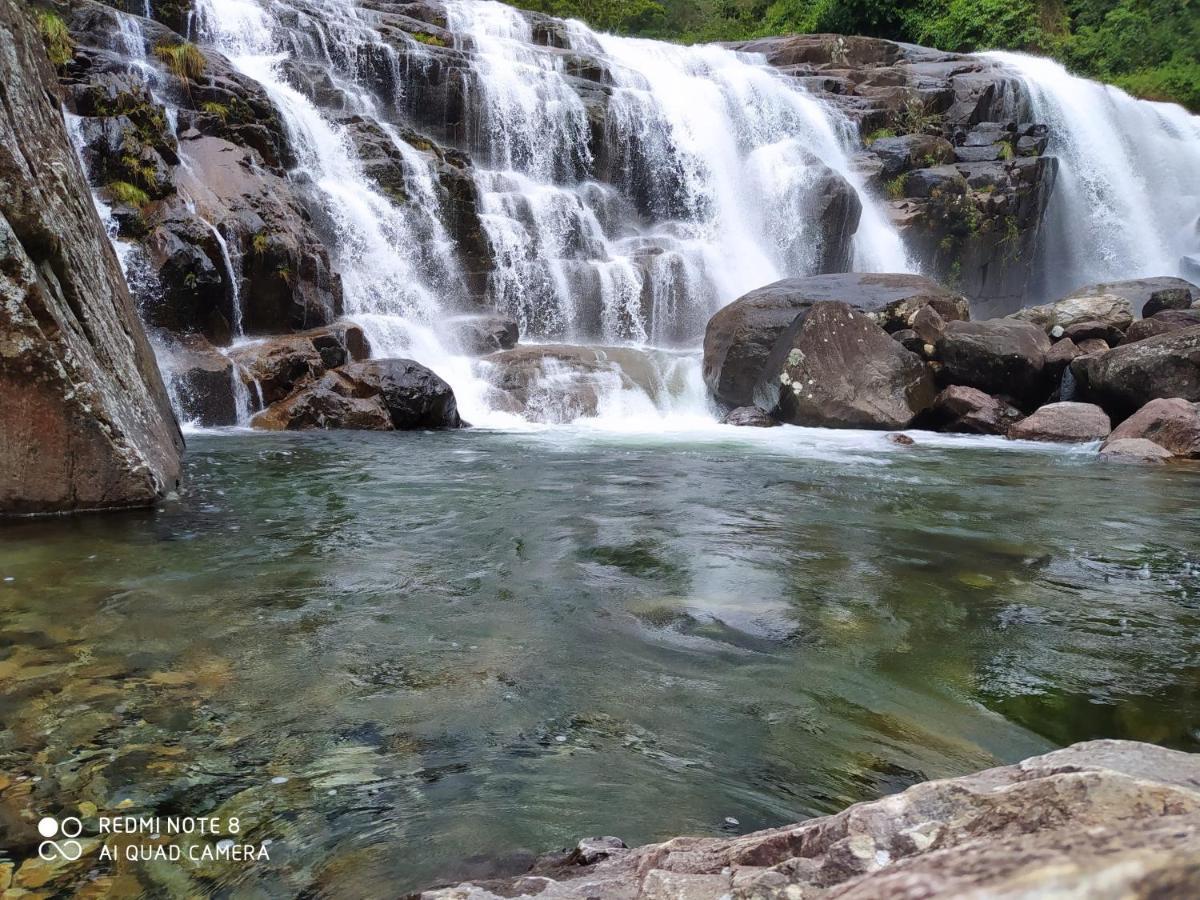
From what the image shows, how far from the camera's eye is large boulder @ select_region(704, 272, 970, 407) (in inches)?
480

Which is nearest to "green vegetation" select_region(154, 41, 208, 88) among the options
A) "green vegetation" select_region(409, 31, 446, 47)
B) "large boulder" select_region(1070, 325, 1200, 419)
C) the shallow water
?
"green vegetation" select_region(409, 31, 446, 47)

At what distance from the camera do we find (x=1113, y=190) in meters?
22.9

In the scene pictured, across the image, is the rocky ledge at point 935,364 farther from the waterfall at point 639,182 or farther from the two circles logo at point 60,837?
the two circles logo at point 60,837

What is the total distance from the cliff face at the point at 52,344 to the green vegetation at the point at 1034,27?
2954 cm

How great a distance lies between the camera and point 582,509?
615 cm

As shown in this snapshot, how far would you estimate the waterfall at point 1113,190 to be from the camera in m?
22.6

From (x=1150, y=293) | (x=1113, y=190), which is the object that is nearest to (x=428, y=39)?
(x=1150, y=293)

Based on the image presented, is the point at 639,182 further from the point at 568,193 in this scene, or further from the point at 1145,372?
the point at 1145,372

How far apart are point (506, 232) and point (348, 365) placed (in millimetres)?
5999

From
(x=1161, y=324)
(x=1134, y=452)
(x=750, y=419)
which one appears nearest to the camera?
(x=1134, y=452)

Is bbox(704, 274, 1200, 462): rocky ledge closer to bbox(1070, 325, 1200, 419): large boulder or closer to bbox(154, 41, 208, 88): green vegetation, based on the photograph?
bbox(1070, 325, 1200, 419): large boulder

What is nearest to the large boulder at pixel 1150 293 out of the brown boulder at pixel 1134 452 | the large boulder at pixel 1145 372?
the large boulder at pixel 1145 372

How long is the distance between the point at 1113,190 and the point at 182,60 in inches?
900

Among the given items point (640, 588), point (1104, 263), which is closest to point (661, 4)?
point (1104, 263)
